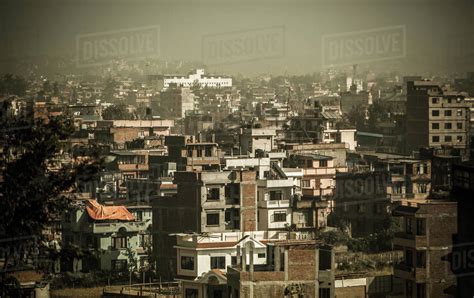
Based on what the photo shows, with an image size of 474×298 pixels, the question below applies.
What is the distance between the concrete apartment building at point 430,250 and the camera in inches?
702

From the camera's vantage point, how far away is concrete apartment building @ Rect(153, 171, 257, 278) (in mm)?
22594

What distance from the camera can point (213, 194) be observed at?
74.5ft

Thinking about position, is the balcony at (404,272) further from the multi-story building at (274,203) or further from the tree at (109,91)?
the tree at (109,91)

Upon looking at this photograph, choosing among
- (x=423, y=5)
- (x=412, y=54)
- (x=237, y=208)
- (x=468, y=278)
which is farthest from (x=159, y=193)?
(x=423, y=5)

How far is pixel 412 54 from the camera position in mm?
120938

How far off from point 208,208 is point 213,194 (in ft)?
0.76

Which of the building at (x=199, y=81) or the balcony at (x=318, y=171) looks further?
the building at (x=199, y=81)

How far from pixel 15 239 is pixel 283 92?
282 ft

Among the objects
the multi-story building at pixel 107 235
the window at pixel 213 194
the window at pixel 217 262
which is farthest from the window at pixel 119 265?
the window at pixel 217 262

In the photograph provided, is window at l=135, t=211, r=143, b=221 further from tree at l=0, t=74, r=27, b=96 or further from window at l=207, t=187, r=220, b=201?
tree at l=0, t=74, r=27, b=96

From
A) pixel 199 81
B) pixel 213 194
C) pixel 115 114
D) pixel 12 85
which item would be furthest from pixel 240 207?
pixel 199 81

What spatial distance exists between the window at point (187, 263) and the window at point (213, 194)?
9.89ft

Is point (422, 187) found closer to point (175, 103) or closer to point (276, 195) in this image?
point (276, 195)

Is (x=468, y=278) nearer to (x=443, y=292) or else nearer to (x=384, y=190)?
(x=443, y=292)
